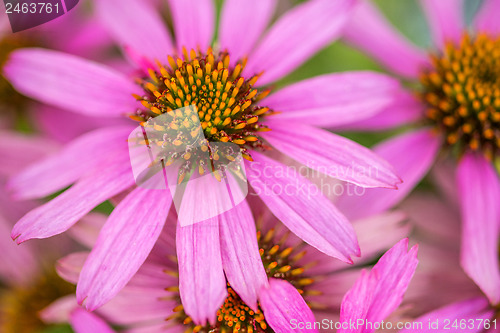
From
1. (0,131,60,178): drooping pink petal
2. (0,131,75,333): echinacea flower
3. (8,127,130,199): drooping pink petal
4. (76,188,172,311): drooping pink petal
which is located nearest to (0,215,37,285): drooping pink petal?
(0,131,75,333): echinacea flower

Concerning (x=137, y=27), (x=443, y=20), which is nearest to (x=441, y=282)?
(x=443, y=20)

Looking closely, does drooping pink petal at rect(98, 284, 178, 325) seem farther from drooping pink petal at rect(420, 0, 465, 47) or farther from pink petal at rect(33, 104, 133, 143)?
drooping pink petal at rect(420, 0, 465, 47)

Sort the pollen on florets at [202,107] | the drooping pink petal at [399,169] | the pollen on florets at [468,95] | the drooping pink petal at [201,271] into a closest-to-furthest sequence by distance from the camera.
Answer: the drooping pink petal at [201,271], the pollen on florets at [202,107], the drooping pink petal at [399,169], the pollen on florets at [468,95]

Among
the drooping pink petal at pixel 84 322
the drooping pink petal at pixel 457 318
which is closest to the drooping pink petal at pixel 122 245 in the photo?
the drooping pink petal at pixel 84 322

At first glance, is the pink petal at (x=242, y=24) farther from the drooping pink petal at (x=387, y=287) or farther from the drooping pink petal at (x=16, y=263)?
the drooping pink petal at (x=16, y=263)

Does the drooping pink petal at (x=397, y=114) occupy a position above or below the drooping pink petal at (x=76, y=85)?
below

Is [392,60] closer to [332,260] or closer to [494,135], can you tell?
[494,135]
